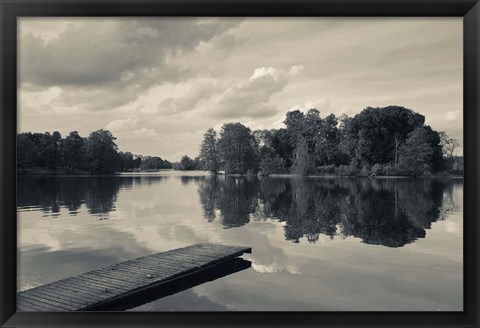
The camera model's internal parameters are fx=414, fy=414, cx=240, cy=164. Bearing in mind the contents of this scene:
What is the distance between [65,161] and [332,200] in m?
7.82

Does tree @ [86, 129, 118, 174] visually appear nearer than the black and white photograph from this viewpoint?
No

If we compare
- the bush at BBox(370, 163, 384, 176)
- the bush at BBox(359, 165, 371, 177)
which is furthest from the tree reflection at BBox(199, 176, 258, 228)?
the bush at BBox(370, 163, 384, 176)

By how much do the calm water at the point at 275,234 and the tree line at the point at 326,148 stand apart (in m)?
0.40

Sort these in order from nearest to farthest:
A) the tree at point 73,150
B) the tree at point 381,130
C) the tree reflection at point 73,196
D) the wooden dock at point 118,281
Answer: the wooden dock at point 118,281 < the tree at point 73,150 < the tree at point 381,130 < the tree reflection at point 73,196

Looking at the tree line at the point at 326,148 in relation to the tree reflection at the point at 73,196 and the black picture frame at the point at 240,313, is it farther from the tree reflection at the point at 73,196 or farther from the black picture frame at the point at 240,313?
the black picture frame at the point at 240,313

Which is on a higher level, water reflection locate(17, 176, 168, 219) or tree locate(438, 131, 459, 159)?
tree locate(438, 131, 459, 159)

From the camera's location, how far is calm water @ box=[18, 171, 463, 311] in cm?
528

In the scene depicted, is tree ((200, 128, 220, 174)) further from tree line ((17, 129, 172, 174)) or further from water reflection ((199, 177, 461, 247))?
tree line ((17, 129, 172, 174))

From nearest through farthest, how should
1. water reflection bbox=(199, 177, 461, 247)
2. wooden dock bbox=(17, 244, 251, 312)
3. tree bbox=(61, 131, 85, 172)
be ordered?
wooden dock bbox=(17, 244, 251, 312) < water reflection bbox=(199, 177, 461, 247) < tree bbox=(61, 131, 85, 172)

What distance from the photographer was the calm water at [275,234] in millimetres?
5277

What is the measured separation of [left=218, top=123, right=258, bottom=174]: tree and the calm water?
0.38 meters

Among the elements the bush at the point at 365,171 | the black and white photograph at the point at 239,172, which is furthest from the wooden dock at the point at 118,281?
the bush at the point at 365,171

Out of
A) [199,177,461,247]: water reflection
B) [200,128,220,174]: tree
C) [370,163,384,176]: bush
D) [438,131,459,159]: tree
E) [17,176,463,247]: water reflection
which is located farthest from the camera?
[370,163,384,176]: bush
